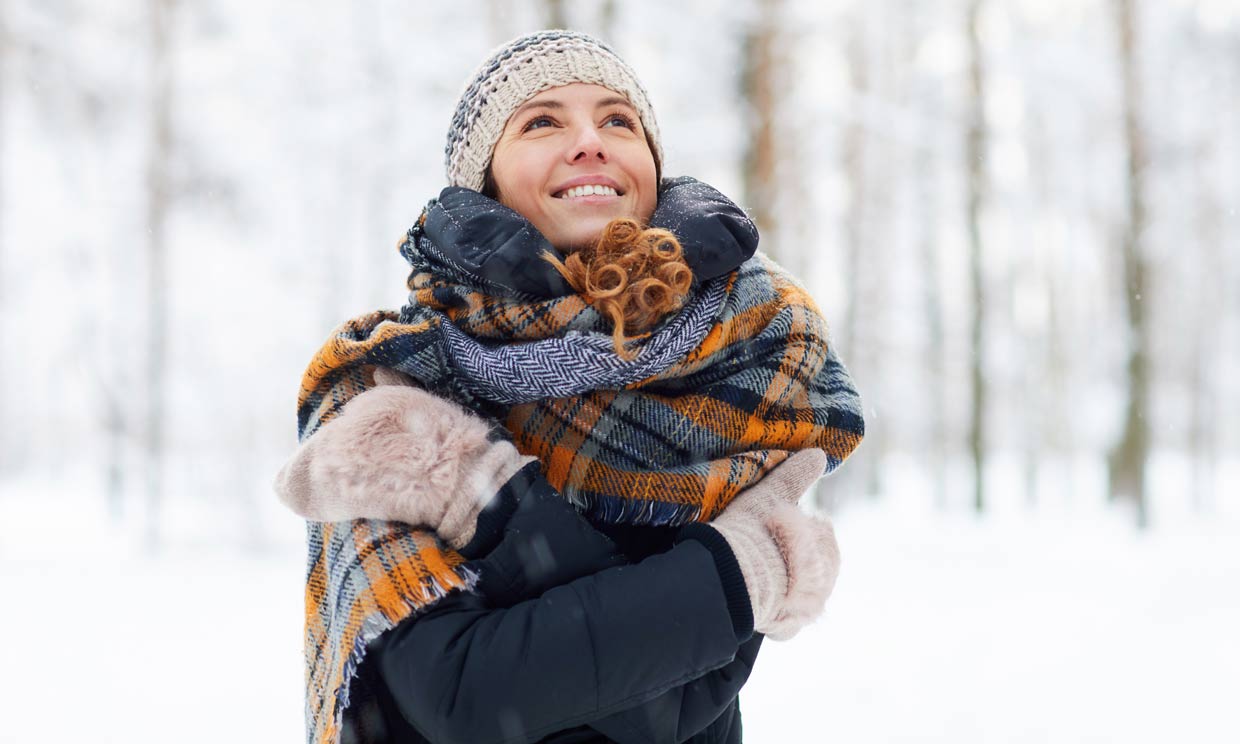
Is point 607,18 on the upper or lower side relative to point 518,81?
upper

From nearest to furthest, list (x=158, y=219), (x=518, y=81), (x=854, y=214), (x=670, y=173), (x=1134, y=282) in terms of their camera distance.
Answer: (x=518, y=81) → (x=670, y=173) → (x=1134, y=282) → (x=158, y=219) → (x=854, y=214)

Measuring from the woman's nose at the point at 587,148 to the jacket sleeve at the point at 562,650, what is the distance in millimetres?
799

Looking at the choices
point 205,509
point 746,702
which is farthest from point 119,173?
point 746,702

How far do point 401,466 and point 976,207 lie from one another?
11129 millimetres

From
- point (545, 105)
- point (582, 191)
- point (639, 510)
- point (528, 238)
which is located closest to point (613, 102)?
Result: point (545, 105)

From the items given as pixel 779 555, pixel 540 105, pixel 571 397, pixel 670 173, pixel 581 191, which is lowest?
pixel 779 555

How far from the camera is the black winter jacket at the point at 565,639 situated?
1209mm

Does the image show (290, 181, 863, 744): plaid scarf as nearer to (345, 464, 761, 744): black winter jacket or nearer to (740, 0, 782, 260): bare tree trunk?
(345, 464, 761, 744): black winter jacket

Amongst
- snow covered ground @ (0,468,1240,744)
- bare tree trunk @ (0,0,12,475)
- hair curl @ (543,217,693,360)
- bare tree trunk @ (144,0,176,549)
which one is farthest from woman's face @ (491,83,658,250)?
bare tree trunk @ (144,0,176,549)

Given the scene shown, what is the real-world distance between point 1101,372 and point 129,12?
87.0 feet

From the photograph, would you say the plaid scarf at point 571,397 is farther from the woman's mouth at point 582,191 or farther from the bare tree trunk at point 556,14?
the bare tree trunk at point 556,14

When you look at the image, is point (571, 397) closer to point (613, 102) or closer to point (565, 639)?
point (565, 639)

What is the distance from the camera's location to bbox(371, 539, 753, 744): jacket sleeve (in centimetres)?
121

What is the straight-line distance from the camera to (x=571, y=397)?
153cm
